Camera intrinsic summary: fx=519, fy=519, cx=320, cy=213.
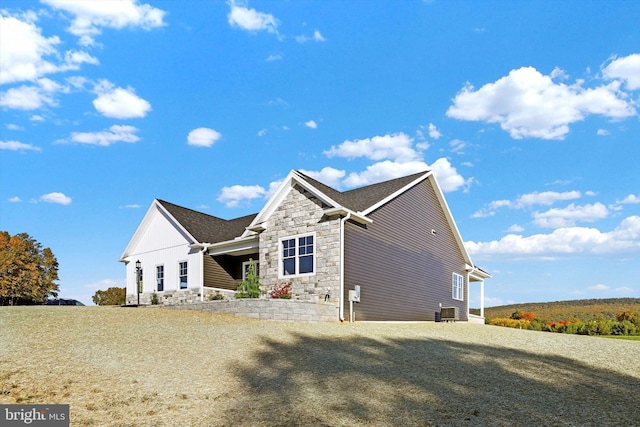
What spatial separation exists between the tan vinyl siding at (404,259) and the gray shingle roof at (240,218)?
0.57 m

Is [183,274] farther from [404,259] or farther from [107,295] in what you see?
[107,295]

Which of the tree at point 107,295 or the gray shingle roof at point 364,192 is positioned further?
the tree at point 107,295

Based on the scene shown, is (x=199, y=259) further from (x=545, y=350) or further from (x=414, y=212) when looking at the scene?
(x=545, y=350)

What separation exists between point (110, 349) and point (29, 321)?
5.15 meters

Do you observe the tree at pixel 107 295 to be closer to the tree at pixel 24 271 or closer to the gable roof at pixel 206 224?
the tree at pixel 24 271

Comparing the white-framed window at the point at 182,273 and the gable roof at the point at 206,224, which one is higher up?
the gable roof at the point at 206,224

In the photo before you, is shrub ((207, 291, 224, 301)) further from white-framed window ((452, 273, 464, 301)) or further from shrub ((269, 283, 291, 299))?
white-framed window ((452, 273, 464, 301))

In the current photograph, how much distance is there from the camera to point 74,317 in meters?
17.0

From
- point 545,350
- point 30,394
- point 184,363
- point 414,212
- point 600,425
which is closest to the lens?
point 600,425

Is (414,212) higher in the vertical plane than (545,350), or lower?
higher

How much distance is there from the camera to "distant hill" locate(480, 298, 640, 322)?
43.9m

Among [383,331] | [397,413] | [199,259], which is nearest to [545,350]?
[383,331]

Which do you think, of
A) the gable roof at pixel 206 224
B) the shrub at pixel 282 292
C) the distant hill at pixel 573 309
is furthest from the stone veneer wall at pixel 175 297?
the distant hill at pixel 573 309

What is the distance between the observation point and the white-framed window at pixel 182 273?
26.0 m
